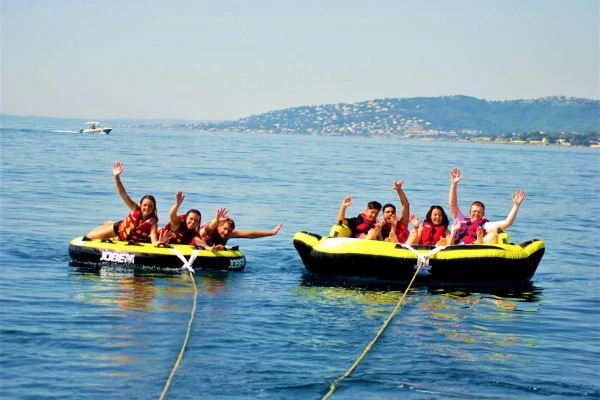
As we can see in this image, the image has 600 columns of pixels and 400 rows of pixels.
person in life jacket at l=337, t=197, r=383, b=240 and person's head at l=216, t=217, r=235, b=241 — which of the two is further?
person in life jacket at l=337, t=197, r=383, b=240

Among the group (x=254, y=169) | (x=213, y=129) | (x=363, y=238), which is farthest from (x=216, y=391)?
(x=213, y=129)

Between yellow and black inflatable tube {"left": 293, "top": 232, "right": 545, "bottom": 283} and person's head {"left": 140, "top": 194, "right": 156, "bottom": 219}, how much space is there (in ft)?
7.55

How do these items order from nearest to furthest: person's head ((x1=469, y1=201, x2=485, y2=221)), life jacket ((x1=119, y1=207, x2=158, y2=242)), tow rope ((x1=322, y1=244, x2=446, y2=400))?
tow rope ((x1=322, y1=244, x2=446, y2=400)), life jacket ((x1=119, y1=207, x2=158, y2=242)), person's head ((x1=469, y1=201, x2=485, y2=221))

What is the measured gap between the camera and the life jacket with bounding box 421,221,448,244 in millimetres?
13000

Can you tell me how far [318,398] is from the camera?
7.18 meters

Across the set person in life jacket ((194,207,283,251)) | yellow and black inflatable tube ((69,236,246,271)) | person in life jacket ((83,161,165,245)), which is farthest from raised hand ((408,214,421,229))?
person in life jacket ((83,161,165,245))

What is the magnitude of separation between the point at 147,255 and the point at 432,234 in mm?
3947

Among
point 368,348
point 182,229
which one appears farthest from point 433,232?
point 368,348

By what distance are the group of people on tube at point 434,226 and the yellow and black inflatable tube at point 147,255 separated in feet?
6.08

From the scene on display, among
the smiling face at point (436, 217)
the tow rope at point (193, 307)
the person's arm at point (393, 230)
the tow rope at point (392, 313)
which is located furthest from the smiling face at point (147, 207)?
the smiling face at point (436, 217)

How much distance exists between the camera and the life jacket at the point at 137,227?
12.8 metres

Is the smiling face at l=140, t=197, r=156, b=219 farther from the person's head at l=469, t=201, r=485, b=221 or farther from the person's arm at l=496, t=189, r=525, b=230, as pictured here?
the person's arm at l=496, t=189, r=525, b=230

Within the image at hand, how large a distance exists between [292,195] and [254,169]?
545 inches

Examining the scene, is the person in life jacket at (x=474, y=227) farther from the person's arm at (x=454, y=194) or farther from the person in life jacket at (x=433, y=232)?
the person in life jacket at (x=433, y=232)
